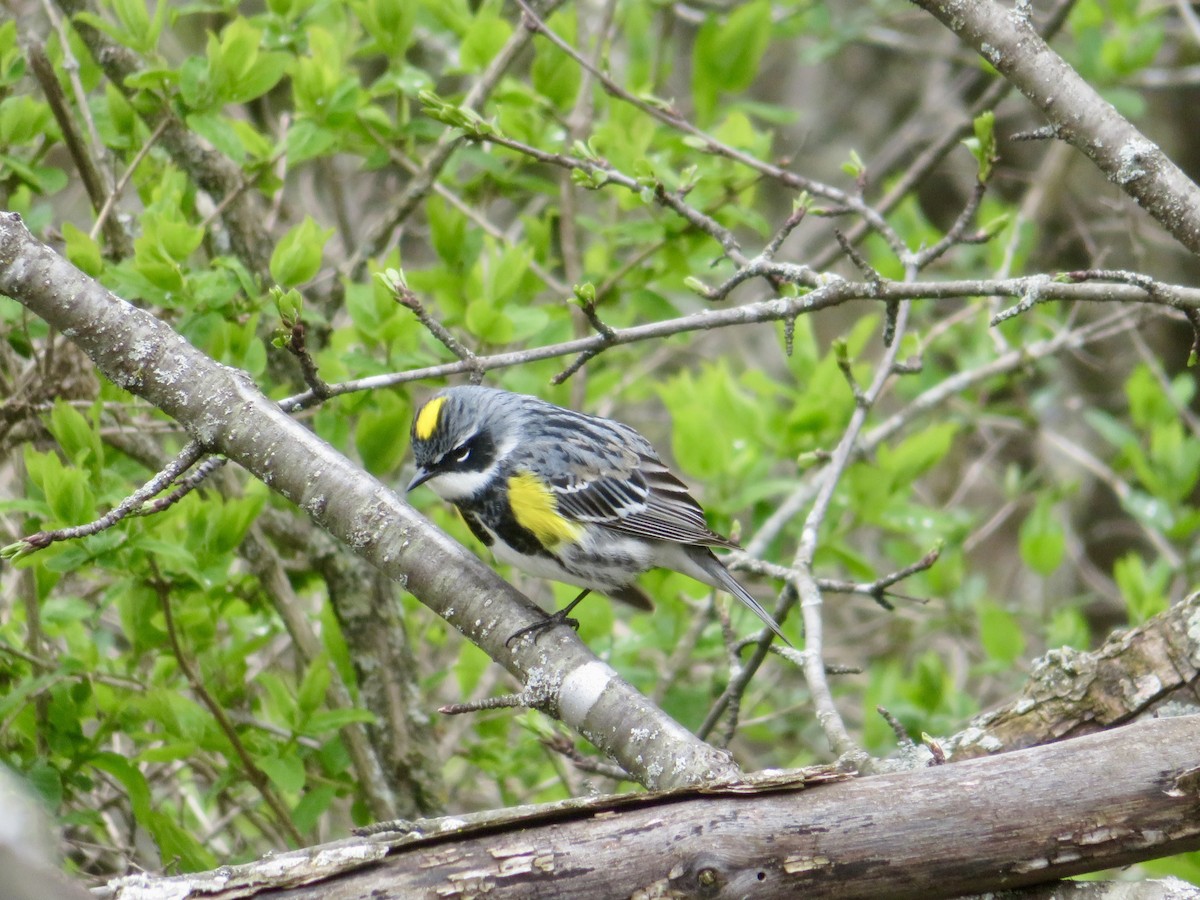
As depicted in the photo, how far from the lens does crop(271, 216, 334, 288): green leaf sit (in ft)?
11.4

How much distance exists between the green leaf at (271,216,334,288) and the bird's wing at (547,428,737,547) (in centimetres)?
102

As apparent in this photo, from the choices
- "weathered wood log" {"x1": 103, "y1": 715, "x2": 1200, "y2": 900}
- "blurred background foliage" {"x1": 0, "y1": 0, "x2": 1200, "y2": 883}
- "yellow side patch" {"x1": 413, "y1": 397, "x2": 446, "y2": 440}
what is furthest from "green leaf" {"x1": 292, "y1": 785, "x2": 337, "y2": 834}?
"weathered wood log" {"x1": 103, "y1": 715, "x2": 1200, "y2": 900}

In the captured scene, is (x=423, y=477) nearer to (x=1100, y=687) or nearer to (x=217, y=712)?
(x=217, y=712)

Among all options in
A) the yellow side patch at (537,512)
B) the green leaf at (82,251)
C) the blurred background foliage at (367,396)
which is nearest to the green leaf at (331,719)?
the blurred background foliage at (367,396)

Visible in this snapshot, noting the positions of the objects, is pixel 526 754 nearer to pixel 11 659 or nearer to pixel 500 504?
pixel 500 504

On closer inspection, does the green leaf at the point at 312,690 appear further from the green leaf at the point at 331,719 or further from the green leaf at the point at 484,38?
the green leaf at the point at 484,38

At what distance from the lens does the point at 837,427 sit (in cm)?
448

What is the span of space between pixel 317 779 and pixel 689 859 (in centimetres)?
195

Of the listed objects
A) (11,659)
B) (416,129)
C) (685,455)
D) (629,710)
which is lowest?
(629,710)

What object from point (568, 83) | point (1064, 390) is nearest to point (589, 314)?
point (568, 83)

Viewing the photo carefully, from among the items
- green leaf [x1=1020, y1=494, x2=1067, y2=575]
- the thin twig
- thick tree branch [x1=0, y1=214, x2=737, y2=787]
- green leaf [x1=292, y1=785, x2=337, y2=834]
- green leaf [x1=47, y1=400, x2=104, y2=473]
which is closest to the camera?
thick tree branch [x1=0, y1=214, x2=737, y2=787]

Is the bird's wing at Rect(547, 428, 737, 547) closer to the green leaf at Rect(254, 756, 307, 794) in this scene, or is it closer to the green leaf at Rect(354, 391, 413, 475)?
the green leaf at Rect(354, 391, 413, 475)

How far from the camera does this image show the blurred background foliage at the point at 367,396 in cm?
334

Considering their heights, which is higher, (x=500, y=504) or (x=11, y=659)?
(x=500, y=504)
